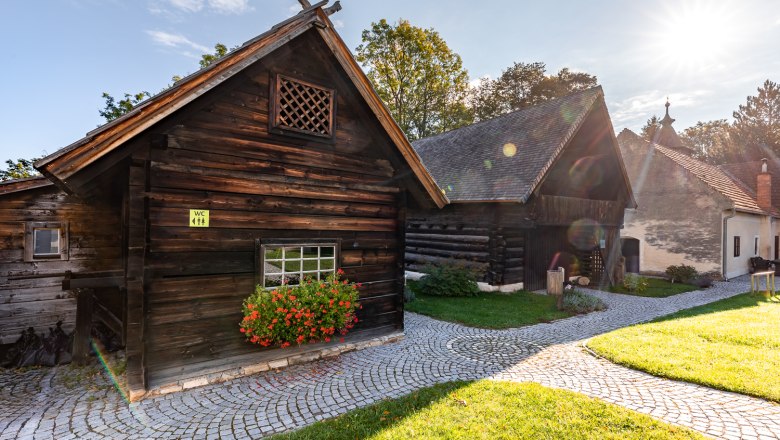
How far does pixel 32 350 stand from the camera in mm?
6332

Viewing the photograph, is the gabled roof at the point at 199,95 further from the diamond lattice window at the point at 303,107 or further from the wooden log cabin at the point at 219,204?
the diamond lattice window at the point at 303,107

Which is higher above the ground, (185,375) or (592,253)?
(592,253)

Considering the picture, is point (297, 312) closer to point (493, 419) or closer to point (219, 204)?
point (219, 204)

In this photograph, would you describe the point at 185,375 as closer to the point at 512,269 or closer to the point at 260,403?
the point at 260,403

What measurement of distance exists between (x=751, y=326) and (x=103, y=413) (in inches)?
527

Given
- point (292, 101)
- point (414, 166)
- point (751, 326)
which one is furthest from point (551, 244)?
point (292, 101)

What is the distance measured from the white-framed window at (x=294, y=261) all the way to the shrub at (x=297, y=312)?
7.5 inches

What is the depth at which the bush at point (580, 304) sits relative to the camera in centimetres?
1099

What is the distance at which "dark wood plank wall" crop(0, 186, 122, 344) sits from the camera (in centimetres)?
651

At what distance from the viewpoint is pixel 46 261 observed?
6793 mm

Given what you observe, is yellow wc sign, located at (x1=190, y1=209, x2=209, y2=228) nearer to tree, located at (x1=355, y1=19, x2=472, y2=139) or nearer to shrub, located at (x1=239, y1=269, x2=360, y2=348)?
shrub, located at (x1=239, y1=269, x2=360, y2=348)

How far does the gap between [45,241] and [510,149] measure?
14496 millimetres

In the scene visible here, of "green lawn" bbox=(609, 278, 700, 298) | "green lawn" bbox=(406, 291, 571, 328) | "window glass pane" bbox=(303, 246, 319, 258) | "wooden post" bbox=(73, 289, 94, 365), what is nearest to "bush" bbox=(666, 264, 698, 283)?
"green lawn" bbox=(609, 278, 700, 298)

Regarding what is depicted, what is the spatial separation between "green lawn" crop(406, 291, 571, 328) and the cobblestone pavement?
1.77m
